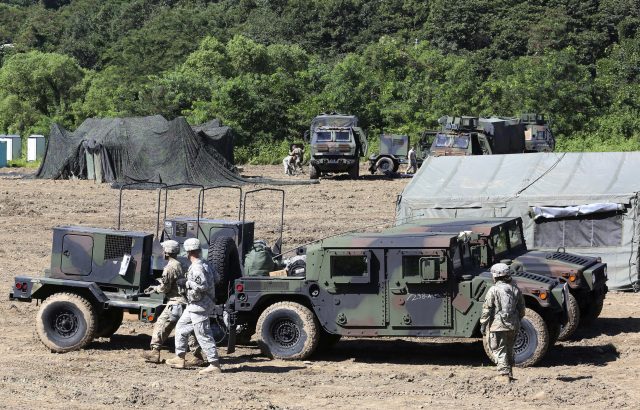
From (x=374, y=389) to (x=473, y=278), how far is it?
1.81 m

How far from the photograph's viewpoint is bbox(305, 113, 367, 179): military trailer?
4084 centimetres

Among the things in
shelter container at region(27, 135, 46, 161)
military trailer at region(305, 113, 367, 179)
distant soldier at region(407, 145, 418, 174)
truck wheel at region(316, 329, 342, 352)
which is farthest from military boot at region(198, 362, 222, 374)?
shelter container at region(27, 135, 46, 161)

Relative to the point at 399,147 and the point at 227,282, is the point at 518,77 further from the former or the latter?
the point at 227,282

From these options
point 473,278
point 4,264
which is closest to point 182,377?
point 473,278

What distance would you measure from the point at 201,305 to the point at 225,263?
136cm

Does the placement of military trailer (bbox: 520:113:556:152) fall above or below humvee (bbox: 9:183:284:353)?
above

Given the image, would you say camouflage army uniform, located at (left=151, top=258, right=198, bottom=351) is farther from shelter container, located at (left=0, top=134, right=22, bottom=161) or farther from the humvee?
shelter container, located at (left=0, top=134, right=22, bottom=161)

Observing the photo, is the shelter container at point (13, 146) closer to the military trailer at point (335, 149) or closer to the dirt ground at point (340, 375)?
the military trailer at point (335, 149)

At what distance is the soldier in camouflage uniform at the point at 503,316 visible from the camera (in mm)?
12492

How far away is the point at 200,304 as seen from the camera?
1313 centimetres

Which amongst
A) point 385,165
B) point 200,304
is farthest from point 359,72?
point 200,304

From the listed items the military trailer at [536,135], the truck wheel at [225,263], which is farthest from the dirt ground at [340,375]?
the military trailer at [536,135]

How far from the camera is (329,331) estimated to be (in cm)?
1382

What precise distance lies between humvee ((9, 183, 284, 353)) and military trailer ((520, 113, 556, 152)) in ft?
109
